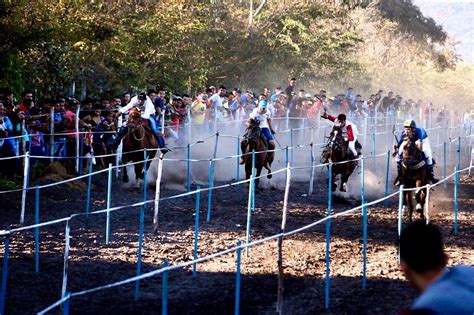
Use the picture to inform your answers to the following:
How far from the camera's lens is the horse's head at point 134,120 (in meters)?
20.5

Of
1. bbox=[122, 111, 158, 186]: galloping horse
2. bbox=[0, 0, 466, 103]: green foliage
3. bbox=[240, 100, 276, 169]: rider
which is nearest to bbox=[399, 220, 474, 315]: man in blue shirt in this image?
bbox=[122, 111, 158, 186]: galloping horse

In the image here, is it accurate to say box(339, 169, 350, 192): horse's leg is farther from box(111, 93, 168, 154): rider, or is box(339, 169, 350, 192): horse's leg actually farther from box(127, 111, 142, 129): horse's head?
box(127, 111, 142, 129): horse's head

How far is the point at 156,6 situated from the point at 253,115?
10.1 meters

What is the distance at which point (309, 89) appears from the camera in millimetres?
47719

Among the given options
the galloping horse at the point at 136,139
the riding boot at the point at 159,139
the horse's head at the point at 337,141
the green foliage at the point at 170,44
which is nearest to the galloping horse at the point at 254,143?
the horse's head at the point at 337,141

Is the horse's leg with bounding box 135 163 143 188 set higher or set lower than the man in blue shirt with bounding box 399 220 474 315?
lower

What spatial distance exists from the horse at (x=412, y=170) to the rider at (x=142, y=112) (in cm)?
622

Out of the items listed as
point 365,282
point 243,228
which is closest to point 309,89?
point 243,228

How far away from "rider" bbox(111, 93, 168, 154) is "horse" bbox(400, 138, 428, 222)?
20.4 ft

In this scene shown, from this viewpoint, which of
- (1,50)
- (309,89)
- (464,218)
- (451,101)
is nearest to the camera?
(464,218)

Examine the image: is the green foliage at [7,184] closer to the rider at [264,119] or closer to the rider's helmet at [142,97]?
the rider's helmet at [142,97]

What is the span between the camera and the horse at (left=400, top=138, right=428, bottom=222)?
677 inches

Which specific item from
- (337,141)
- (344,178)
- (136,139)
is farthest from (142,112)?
(344,178)

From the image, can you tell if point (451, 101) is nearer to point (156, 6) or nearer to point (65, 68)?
point (156, 6)
